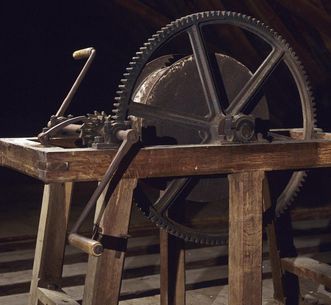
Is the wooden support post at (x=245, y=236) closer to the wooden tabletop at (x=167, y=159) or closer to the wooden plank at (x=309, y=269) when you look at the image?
the wooden tabletop at (x=167, y=159)

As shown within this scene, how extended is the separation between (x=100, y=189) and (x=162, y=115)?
625 mm

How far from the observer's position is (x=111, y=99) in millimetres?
12188

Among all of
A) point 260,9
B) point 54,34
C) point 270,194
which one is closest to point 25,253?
point 270,194

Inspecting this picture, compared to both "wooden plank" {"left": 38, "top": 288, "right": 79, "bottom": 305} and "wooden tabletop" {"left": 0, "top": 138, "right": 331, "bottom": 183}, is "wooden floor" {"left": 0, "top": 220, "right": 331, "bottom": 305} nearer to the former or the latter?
"wooden plank" {"left": 38, "top": 288, "right": 79, "bottom": 305}

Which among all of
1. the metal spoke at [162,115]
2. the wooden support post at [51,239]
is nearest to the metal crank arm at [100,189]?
the metal spoke at [162,115]

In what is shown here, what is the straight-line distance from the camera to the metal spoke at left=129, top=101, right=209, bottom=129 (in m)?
3.27

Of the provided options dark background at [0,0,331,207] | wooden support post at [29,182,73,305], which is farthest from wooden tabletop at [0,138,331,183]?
dark background at [0,0,331,207]

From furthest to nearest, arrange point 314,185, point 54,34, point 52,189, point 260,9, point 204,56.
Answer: point 54,34
point 314,185
point 260,9
point 52,189
point 204,56

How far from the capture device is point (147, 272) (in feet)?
18.8

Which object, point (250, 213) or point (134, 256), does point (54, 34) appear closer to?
point (134, 256)

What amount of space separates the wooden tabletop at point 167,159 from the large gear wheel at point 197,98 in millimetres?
159

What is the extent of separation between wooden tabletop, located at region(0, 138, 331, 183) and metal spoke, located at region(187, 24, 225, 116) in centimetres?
29

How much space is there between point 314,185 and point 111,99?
14.7ft

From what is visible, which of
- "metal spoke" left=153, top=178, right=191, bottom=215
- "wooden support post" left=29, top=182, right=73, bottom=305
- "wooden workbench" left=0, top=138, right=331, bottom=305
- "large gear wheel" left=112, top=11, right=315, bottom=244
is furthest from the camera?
"wooden support post" left=29, top=182, right=73, bottom=305
